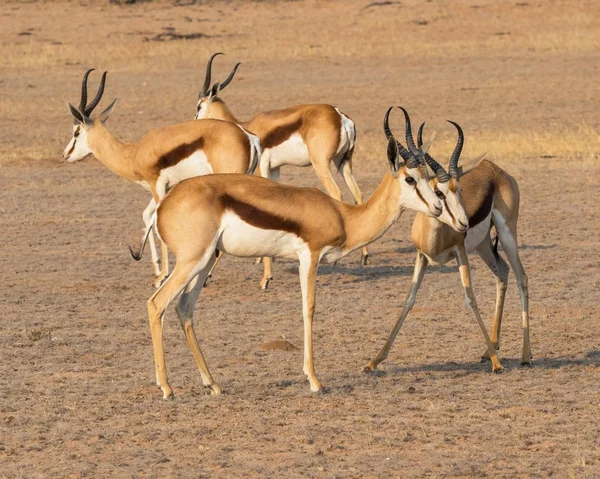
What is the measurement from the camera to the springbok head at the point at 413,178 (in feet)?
23.6

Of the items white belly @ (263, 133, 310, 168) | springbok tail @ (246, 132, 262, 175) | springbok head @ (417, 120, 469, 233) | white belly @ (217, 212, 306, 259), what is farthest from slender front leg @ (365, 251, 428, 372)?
white belly @ (263, 133, 310, 168)

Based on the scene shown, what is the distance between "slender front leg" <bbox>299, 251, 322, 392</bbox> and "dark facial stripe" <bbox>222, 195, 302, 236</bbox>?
0.28 meters

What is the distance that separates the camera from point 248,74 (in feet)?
90.0

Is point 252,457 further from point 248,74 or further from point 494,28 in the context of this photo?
point 494,28

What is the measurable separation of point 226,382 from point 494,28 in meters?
27.7

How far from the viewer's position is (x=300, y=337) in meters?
8.81

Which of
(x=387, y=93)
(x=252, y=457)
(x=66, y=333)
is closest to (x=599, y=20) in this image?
(x=387, y=93)

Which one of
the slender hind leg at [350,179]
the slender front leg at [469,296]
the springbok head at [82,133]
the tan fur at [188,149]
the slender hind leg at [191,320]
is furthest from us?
the slender hind leg at [350,179]

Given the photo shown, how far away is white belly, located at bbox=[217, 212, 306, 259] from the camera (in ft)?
23.2

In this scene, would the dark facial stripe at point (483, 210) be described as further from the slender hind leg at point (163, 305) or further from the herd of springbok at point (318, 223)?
the slender hind leg at point (163, 305)

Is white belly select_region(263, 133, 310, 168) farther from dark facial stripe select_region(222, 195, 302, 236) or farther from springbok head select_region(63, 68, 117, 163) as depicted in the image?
dark facial stripe select_region(222, 195, 302, 236)

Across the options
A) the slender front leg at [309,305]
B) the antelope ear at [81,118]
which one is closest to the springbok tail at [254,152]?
the antelope ear at [81,118]

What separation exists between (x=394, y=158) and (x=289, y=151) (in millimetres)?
5345

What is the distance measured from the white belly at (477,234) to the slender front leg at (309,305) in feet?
3.85
